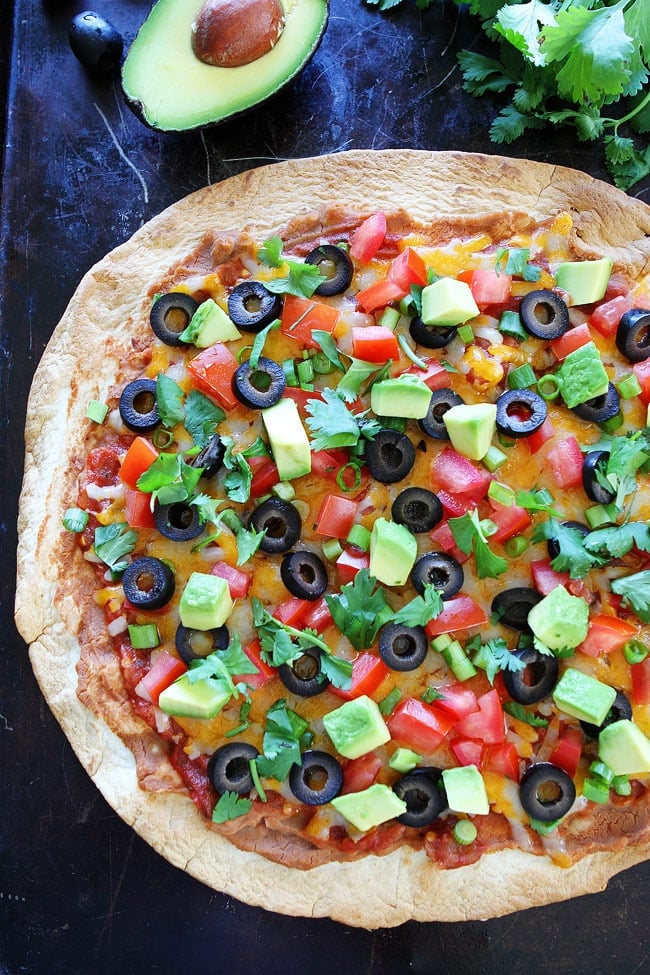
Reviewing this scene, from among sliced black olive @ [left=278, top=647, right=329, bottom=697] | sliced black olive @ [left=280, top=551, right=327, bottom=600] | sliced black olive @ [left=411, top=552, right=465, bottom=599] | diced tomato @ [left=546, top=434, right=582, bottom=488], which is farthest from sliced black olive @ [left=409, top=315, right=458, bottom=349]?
sliced black olive @ [left=278, top=647, right=329, bottom=697]

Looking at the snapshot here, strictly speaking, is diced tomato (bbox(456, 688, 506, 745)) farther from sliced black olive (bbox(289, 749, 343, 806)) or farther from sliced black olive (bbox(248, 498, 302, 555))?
sliced black olive (bbox(248, 498, 302, 555))

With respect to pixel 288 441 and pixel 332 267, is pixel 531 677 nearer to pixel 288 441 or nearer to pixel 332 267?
pixel 288 441

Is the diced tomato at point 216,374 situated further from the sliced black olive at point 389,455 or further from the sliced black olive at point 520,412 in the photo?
the sliced black olive at point 520,412

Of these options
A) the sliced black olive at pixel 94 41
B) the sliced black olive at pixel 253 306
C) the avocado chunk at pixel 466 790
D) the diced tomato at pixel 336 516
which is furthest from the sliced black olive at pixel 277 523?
the sliced black olive at pixel 94 41

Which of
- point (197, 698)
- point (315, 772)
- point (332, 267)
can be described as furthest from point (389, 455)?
point (315, 772)

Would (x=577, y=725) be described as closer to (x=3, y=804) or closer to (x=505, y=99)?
(x=3, y=804)
